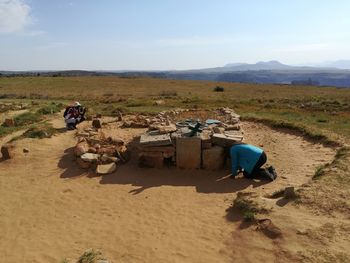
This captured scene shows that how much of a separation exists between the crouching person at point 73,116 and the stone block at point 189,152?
5.65m

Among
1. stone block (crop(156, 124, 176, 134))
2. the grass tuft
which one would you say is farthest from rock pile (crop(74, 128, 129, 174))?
the grass tuft

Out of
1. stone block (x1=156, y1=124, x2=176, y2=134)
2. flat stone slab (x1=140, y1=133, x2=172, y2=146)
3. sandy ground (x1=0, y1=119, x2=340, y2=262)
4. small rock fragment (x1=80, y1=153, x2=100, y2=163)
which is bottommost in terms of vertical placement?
sandy ground (x1=0, y1=119, x2=340, y2=262)

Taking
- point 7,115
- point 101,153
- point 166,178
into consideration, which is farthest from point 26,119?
point 166,178

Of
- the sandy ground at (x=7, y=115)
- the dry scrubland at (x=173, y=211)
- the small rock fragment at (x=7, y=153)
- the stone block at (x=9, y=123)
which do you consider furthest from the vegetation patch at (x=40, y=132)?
the sandy ground at (x=7, y=115)

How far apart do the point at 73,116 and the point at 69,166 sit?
4233mm

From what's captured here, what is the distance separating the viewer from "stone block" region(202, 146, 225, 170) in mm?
11008

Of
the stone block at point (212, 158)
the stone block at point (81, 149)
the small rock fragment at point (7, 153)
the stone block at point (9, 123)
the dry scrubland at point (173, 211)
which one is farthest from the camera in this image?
the stone block at point (9, 123)

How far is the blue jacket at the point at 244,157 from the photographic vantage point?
395 inches

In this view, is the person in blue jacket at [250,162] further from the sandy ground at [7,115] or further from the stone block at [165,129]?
the sandy ground at [7,115]

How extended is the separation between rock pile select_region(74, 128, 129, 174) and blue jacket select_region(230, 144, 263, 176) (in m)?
3.36

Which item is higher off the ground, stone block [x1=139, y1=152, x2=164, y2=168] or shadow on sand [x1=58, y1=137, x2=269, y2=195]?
stone block [x1=139, y1=152, x2=164, y2=168]

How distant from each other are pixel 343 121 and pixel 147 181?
35.8 feet

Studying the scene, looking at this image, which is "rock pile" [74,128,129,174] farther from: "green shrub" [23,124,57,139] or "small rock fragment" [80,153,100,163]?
"green shrub" [23,124,57,139]

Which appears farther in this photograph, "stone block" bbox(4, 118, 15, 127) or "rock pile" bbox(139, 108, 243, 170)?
"stone block" bbox(4, 118, 15, 127)
